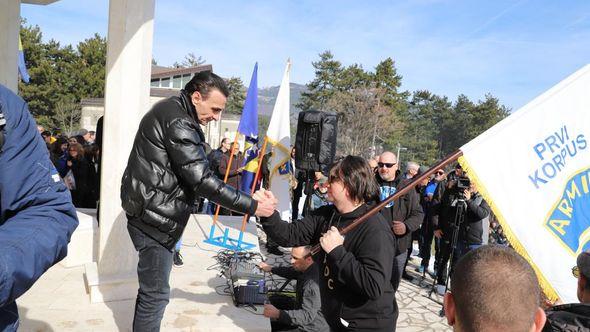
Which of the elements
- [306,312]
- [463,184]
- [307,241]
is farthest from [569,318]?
[463,184]

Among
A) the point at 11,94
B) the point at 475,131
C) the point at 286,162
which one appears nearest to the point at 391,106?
the point at 475,131

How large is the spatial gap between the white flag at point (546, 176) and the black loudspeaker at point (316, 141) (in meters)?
3.99

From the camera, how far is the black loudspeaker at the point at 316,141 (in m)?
6.75

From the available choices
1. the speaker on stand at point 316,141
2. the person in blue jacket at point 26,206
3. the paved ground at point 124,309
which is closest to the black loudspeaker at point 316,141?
the speaker on stand at point 316,141

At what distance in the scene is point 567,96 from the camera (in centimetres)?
272

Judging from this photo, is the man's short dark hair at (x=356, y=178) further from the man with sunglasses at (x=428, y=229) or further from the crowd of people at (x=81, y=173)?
the crowd of people at (x=81, y=173)

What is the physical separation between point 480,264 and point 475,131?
178 ft

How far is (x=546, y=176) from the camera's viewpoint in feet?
8.95

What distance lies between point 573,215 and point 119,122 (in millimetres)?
3636

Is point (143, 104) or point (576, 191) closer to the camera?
point (576, 191)

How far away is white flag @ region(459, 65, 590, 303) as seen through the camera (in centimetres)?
266

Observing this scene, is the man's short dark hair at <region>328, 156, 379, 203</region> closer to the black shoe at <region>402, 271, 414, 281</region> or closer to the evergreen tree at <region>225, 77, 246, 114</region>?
the black shoe at <region>402, 271, 414, 281</region>

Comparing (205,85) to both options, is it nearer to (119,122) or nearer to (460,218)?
(119,122)

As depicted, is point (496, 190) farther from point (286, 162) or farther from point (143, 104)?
point (286, 162)
